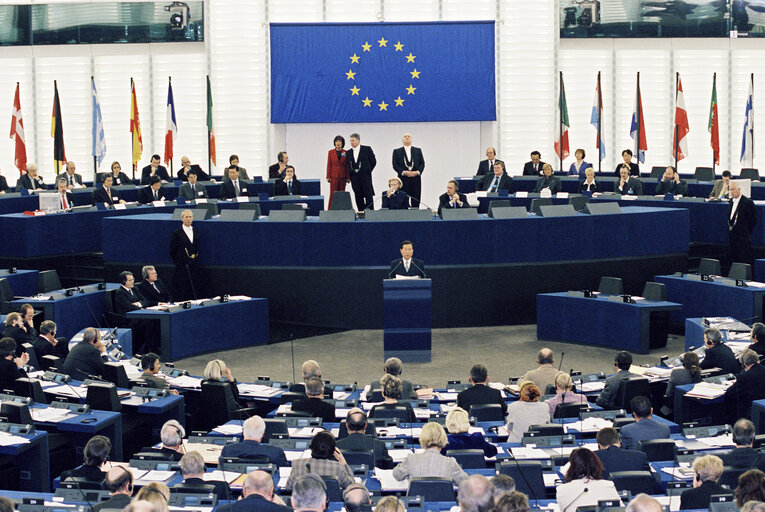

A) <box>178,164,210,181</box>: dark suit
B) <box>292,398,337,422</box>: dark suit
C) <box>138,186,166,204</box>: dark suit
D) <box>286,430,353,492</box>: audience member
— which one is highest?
<box>178,164,210,181</box>: dark suit

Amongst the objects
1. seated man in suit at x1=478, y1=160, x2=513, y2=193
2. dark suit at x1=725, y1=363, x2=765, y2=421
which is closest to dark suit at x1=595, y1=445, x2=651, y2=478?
dark suit at x1=725, y1=363, x2=765, y2=421

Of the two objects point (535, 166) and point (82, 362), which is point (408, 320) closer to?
point (82, 362)

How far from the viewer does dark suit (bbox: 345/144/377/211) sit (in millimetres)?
22484

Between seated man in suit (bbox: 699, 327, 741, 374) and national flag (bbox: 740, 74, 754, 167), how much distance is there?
14476mm

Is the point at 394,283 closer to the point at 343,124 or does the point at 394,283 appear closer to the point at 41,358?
the point at 41,358

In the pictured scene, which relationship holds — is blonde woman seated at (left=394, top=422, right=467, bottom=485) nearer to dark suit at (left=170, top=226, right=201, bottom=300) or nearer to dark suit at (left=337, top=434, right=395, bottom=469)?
dark suit at (left=337, top=434, right=395, bottom=469)

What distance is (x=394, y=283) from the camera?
1572cm

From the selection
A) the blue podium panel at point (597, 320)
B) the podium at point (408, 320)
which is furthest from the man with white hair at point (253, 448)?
the blue podium panel at point (597, 320)

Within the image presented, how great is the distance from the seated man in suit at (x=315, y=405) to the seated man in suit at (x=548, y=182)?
11606 mm

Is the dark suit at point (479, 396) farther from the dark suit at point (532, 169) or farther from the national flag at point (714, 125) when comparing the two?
the national flag at point (714, 125)

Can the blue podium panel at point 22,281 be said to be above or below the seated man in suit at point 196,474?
above

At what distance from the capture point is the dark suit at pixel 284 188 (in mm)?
22297

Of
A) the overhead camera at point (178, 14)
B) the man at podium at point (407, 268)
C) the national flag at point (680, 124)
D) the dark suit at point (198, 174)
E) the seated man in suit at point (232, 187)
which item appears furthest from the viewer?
the overhead camera at point (178, 14)

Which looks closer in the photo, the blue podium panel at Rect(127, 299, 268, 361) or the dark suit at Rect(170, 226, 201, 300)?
the blue podium panel at Rect(127, 299, 268, 361)
